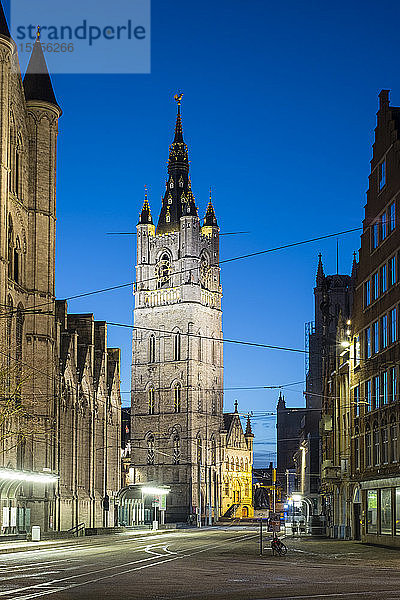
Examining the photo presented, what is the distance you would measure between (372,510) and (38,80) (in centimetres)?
3451

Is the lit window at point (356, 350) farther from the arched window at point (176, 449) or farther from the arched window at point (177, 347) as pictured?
the arched window at point (177, 347)

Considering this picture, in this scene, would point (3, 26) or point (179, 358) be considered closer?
point (3, 26)

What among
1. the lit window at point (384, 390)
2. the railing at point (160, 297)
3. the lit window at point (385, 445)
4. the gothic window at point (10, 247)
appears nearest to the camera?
the lit window at point (385, 445)

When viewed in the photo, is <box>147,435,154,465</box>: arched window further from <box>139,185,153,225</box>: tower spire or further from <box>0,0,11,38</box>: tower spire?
<box>0,0,11,38</box>: tower spire

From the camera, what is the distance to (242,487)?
166000 millimetres

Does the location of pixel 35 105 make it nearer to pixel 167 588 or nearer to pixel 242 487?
pixel 167 588

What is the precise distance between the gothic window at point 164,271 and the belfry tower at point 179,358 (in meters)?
0.03

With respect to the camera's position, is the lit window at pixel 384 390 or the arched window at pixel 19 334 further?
the arched window at pixel 19 334

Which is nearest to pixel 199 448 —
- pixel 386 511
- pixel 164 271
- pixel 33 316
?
pixel 164 271

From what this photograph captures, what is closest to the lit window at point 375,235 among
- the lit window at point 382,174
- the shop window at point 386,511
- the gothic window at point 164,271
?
the lit window at point 382,174

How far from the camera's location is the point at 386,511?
47.9m

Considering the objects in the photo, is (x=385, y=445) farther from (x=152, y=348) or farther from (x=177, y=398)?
(x=152, y=348)

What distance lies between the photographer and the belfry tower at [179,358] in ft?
487

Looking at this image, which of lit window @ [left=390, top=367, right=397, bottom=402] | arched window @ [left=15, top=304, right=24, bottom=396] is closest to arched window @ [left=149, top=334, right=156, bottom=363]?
arched window @ [left=15, top=304, right=24, bottom=396]
